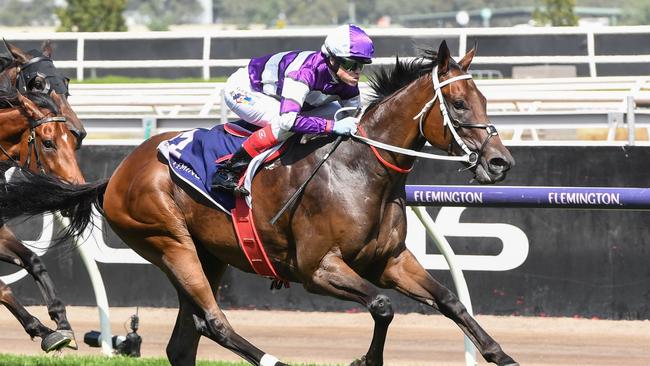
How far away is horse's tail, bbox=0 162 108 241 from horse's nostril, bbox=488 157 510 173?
233cm

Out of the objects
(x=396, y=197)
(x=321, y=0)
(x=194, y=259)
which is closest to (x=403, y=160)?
(x=396, y=197)

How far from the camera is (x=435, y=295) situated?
5461mm

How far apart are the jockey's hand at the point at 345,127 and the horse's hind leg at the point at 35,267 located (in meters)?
1.95

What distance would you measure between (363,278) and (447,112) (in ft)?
2.90

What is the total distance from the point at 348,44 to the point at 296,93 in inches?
13.2

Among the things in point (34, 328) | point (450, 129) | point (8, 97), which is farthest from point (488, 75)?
point (450, 129)

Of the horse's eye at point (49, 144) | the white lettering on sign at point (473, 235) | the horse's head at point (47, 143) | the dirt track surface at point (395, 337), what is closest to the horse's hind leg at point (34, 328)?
the horse's head at point (47, 143)

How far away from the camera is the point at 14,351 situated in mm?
8117

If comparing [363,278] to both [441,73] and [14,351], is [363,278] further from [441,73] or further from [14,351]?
[14,351]

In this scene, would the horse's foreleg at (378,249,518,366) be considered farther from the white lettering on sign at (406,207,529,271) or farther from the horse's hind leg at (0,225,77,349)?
the white lettering on sign at (406,207,529,271)

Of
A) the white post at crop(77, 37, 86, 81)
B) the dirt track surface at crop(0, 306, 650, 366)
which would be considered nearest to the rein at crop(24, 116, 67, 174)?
the dirt track surface at crop(0, 306, 650, 366)

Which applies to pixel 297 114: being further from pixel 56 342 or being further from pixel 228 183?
pixel 56 342

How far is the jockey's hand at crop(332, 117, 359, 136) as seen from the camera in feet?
18.5

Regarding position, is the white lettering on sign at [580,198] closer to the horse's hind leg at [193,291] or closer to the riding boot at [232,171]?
the riding boot at [232,171]
